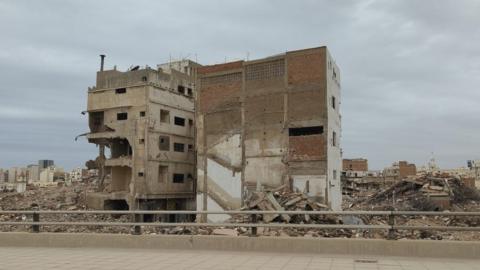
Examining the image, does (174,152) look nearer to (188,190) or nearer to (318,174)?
(188,190)

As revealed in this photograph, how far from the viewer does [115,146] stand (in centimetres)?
5566

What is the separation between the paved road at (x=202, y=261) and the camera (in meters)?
9.10

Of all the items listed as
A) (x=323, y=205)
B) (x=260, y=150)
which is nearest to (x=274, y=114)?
(x=260, y=150)

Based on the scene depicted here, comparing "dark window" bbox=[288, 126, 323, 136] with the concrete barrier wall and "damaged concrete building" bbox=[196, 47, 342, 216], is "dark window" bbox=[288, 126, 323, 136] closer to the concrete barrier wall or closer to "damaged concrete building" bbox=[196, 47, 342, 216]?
"damaged concrete building" bbox=[196, 47, 342, 216]

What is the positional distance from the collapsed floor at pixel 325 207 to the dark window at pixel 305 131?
14.9 ft

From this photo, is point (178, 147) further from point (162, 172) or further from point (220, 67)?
point (220, 67)

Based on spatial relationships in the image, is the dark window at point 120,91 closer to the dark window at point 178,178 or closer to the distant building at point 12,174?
the dark window at point 178,178

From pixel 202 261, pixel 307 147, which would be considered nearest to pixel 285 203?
pixel 307 147

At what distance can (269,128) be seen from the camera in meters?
40.6

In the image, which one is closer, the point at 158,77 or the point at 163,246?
the point at 163,246

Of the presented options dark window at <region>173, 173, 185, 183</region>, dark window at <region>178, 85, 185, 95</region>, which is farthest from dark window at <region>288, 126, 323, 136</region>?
dark window at <region>178, 85, 185, 95</region>

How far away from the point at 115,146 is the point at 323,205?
1124 inches

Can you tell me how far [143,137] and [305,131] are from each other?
19376mm

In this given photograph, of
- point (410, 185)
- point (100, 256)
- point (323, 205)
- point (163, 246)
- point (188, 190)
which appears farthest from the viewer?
point (188, 190)
